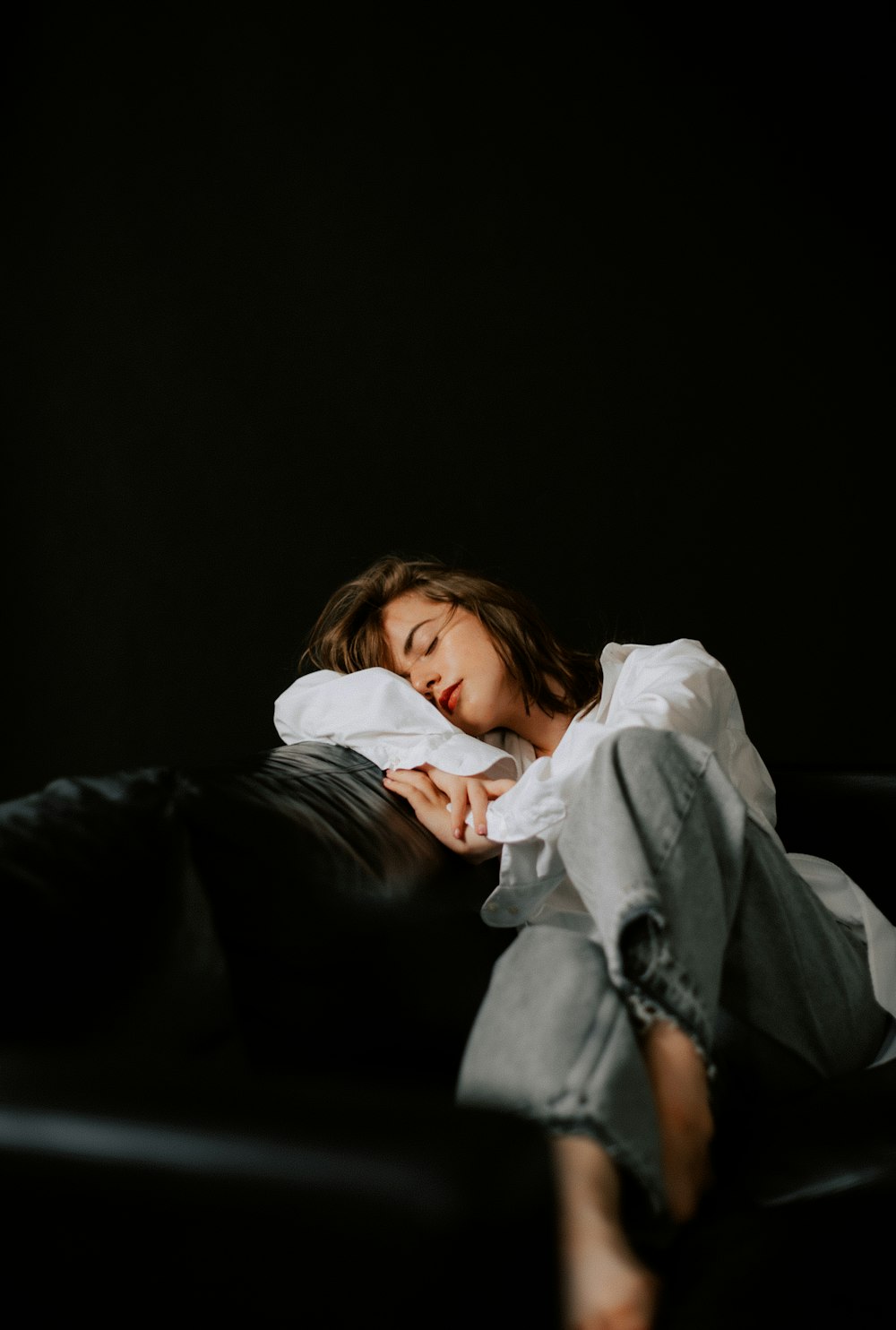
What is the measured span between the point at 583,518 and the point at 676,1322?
1.87 m

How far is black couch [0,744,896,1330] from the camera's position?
604 mm

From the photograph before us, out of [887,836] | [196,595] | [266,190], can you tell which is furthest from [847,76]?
[196,595]

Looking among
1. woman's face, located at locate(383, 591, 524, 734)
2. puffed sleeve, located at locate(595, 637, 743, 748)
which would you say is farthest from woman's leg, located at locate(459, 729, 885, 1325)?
woman's face, located at locate(383, 591, 524, 734)

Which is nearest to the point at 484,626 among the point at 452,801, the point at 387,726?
the point at 387,726

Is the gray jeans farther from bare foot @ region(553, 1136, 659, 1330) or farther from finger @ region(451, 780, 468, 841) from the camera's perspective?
finger @ region(451, 780, 468, 841)

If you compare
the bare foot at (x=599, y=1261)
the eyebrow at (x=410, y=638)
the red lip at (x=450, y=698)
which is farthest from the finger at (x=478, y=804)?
the bare foot at (x=599, y=1261)

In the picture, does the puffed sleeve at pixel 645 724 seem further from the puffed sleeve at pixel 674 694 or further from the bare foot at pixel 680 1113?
the bare foot at pixel 680 1113

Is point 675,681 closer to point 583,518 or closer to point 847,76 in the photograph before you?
point 583,518

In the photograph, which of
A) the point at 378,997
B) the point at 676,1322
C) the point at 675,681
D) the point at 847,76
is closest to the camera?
the point at 676,1322

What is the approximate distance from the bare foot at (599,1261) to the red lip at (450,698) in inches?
37.7

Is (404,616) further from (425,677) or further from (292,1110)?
(292,1110)

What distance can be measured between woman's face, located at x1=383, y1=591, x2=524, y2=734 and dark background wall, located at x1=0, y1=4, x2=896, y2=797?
0.71 meters

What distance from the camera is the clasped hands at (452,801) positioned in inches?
55.8

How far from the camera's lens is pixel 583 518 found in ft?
8.25
